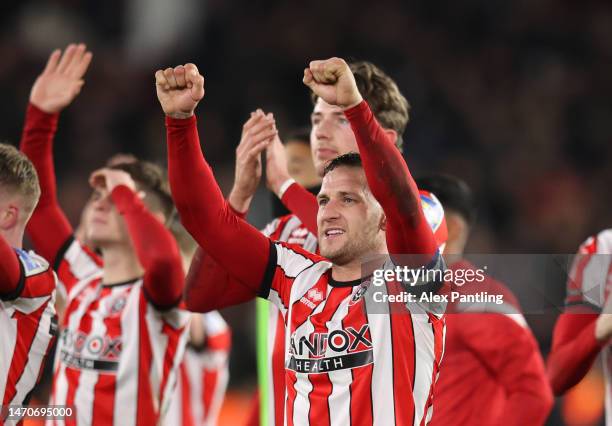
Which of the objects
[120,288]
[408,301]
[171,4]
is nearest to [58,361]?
[120,288]

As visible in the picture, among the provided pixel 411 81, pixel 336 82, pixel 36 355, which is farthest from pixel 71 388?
pixel 411 81

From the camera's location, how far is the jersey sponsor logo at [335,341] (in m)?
3.19

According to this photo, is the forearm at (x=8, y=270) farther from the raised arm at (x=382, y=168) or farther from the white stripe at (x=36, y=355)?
the raised arm at (x=382, y=168)

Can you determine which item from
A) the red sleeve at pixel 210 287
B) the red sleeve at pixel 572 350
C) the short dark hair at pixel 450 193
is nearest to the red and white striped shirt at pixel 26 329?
the red sleeve at pixel 210 287

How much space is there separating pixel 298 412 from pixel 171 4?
30.4 ft

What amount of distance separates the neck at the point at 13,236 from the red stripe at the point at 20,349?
281 millimetres

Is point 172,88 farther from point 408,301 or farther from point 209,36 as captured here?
point 209,36

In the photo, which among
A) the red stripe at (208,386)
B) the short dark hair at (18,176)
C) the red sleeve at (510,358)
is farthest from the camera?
the red stripe at (208,386)

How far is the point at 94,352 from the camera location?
4547 mm

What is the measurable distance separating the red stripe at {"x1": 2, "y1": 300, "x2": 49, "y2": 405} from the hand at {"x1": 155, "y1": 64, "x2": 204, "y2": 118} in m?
1.05

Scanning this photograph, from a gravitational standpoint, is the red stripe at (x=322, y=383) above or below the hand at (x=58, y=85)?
below

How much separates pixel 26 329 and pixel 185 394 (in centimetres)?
285

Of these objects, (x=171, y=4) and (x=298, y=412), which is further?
(x=171, y=4)

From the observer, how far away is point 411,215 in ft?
10.1
